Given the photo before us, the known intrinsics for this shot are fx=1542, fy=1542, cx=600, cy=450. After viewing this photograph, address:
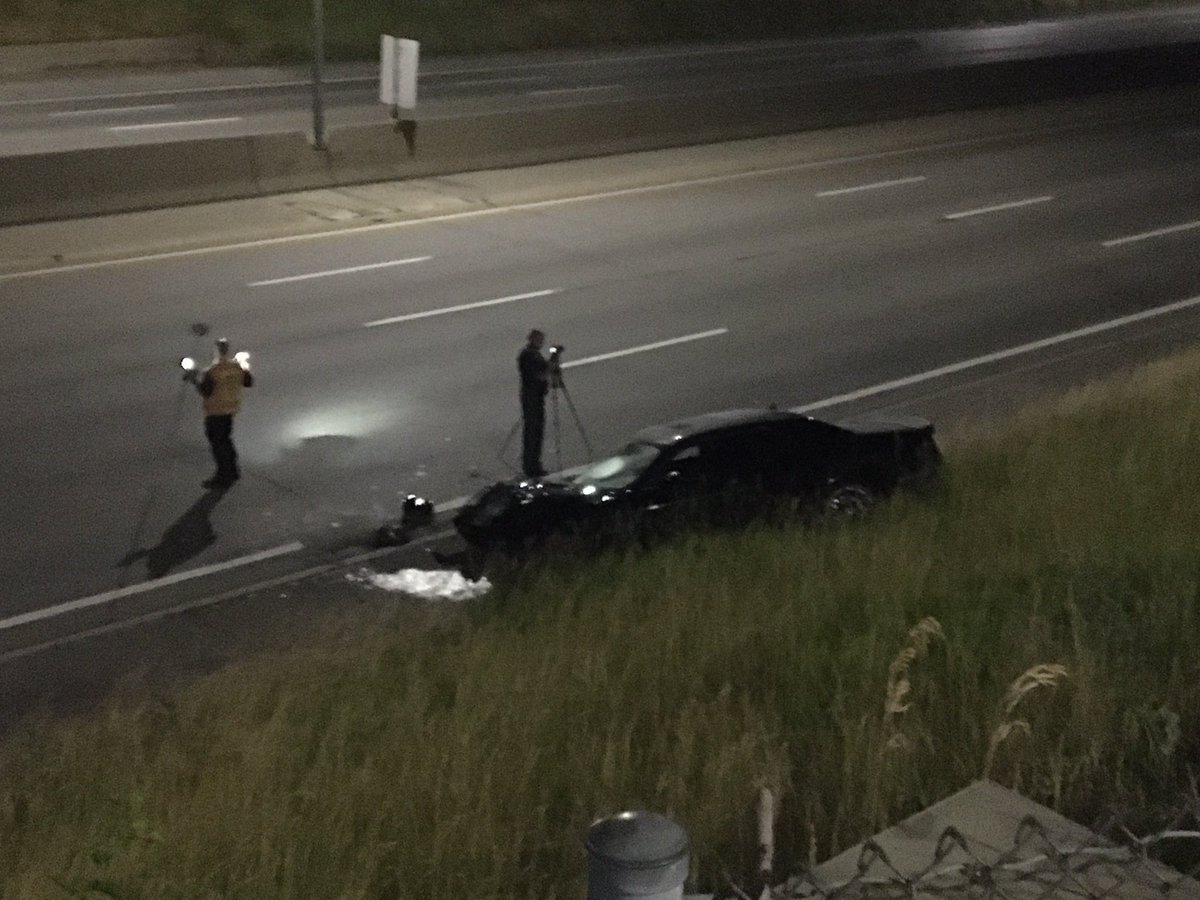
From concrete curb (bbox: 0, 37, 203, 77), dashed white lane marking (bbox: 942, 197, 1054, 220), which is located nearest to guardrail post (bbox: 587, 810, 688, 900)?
dashed white lane marking (bbox: 942, 197, 1054, 220)

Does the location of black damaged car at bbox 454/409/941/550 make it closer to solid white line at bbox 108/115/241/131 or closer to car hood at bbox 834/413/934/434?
car hood at bbox 834/413/934/434

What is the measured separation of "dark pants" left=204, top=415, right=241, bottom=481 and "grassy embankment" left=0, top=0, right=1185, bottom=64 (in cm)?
2815

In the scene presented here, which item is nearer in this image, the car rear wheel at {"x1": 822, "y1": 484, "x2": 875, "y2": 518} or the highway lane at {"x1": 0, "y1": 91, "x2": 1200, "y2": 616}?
the car rear wheel at {"x1": 822, "y1": 484, "x2": 875, "y2": 518}

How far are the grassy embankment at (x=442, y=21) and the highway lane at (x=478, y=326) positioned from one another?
19.2 meters

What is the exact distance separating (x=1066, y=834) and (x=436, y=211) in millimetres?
20173

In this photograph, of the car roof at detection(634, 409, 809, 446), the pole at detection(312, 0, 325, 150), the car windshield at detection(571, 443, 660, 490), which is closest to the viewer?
the car windshield at detection(571, 443, 660, 490)

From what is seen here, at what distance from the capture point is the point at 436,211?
23297 mm

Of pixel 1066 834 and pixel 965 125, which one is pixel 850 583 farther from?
pixel 965 125

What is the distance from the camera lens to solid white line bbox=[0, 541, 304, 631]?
34.7 feet

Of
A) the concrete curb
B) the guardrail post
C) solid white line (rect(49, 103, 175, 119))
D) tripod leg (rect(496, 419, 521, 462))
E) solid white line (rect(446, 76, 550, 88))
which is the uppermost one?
the concrete curb

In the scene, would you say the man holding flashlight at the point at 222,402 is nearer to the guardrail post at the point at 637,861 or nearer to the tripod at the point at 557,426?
the tripod at the point at 557,426

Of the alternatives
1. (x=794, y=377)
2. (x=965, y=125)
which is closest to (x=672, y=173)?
(x=965, y=125)

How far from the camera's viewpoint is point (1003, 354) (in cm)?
1741

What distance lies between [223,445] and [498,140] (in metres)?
14.4
